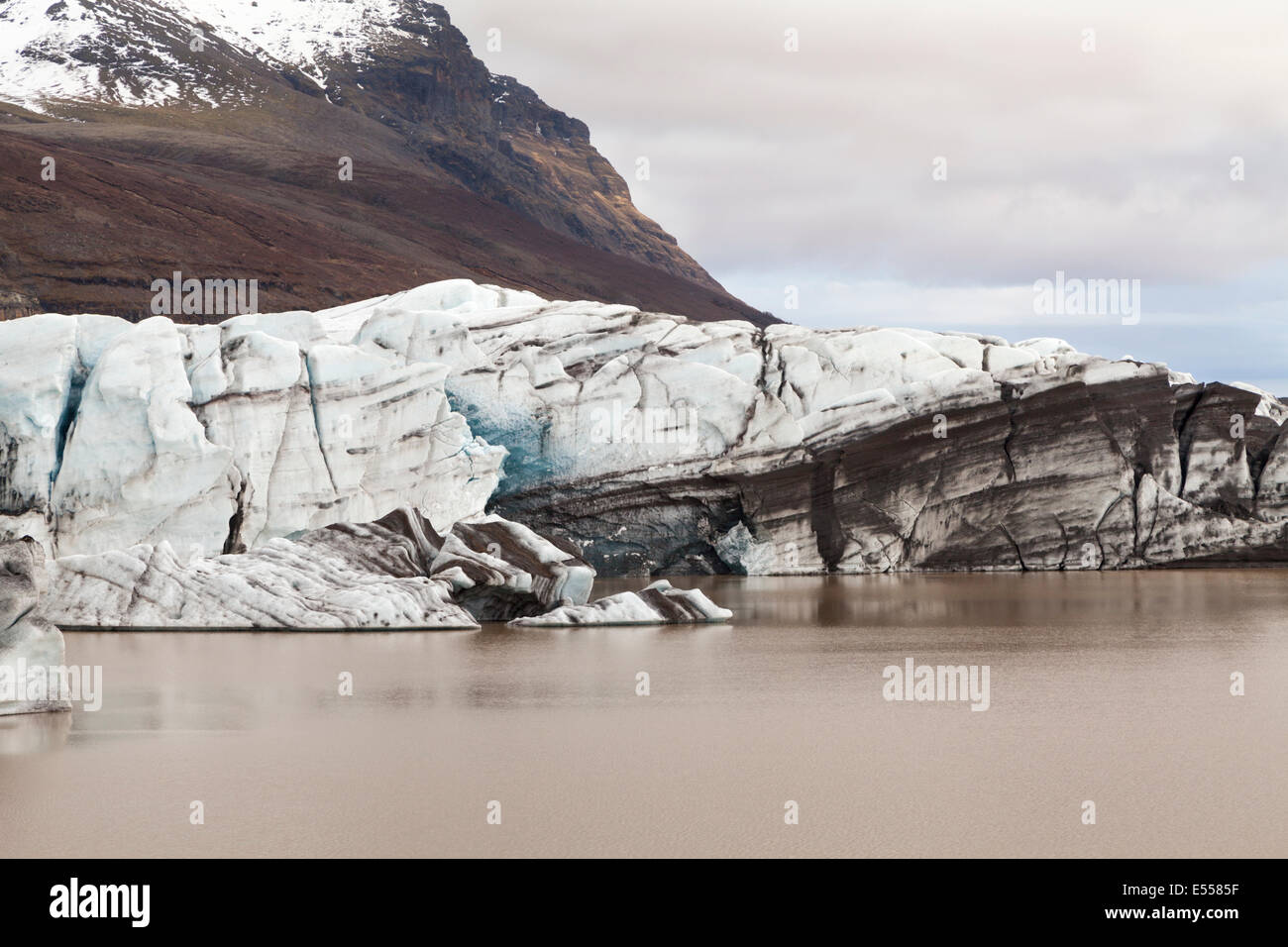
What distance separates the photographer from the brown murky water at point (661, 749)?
7.46 m

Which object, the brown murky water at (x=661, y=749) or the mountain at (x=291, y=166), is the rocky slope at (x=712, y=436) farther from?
the mountain at (x=291, y=166)

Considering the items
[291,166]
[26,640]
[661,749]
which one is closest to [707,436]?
[26,640]

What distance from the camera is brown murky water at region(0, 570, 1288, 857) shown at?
7.46 metres

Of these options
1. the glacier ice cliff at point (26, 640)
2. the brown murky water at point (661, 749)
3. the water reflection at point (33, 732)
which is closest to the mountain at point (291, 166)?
the brown murky water at point (661, 749)

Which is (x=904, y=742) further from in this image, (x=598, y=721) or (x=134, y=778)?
(x=134, y=778)

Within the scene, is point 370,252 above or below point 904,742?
above

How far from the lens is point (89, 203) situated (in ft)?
229

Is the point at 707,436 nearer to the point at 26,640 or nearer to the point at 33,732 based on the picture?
the point at 26,640

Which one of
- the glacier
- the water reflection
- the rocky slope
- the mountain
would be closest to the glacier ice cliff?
the water reflection

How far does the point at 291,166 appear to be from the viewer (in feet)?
322

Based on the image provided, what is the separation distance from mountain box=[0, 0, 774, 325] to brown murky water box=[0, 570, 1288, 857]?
1865 inches

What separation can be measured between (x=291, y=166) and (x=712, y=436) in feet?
252

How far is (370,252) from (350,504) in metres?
61.9
